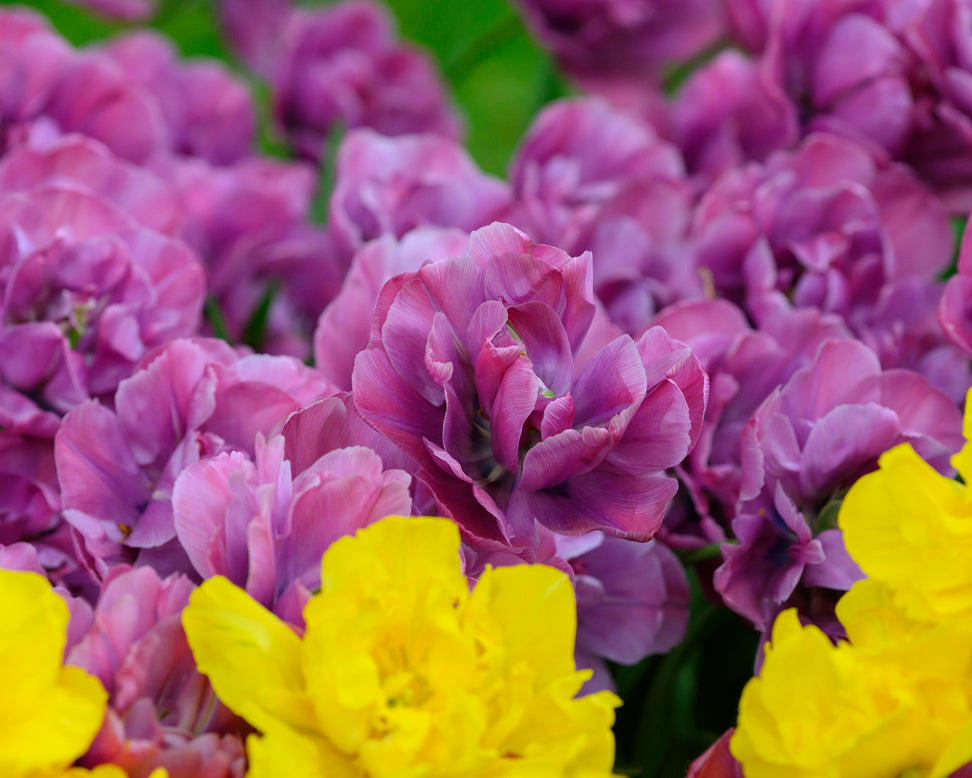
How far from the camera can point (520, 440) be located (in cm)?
33

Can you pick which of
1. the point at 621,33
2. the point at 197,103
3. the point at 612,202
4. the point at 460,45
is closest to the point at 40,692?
the point at 612,202

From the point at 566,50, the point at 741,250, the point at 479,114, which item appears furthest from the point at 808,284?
the point at 479,114

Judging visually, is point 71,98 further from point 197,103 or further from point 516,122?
point 516,122

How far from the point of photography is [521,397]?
308mm

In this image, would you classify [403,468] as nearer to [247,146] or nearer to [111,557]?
[111,557]

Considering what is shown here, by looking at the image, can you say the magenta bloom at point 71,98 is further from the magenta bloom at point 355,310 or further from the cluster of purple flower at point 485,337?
the magenta bloom at point 355,310

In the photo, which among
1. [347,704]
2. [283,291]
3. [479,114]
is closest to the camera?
[347,704]

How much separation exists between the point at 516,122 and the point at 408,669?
853 millimetres

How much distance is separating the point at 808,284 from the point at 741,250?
0.03m

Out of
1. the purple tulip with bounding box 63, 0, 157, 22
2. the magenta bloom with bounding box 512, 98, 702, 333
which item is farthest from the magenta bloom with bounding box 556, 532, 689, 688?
the purple tulip with bounding box 63, 0, 157, 22

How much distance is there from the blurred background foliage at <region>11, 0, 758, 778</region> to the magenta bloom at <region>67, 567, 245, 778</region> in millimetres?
161

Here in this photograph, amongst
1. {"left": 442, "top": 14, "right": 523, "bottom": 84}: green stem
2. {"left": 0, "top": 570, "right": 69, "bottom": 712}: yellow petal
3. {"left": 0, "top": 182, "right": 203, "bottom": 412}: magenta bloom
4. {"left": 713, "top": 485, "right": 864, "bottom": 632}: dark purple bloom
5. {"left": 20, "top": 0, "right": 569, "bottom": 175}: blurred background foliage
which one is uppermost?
{"left": 0, "top": 570, "right": 69, "bottom": 712}: yellow petal

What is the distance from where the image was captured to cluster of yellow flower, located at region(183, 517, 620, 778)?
0.26m

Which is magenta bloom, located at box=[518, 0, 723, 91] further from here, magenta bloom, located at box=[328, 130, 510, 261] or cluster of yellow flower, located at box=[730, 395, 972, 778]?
cluster of yellow flower, located at box=[730, 395, 972, 778]
